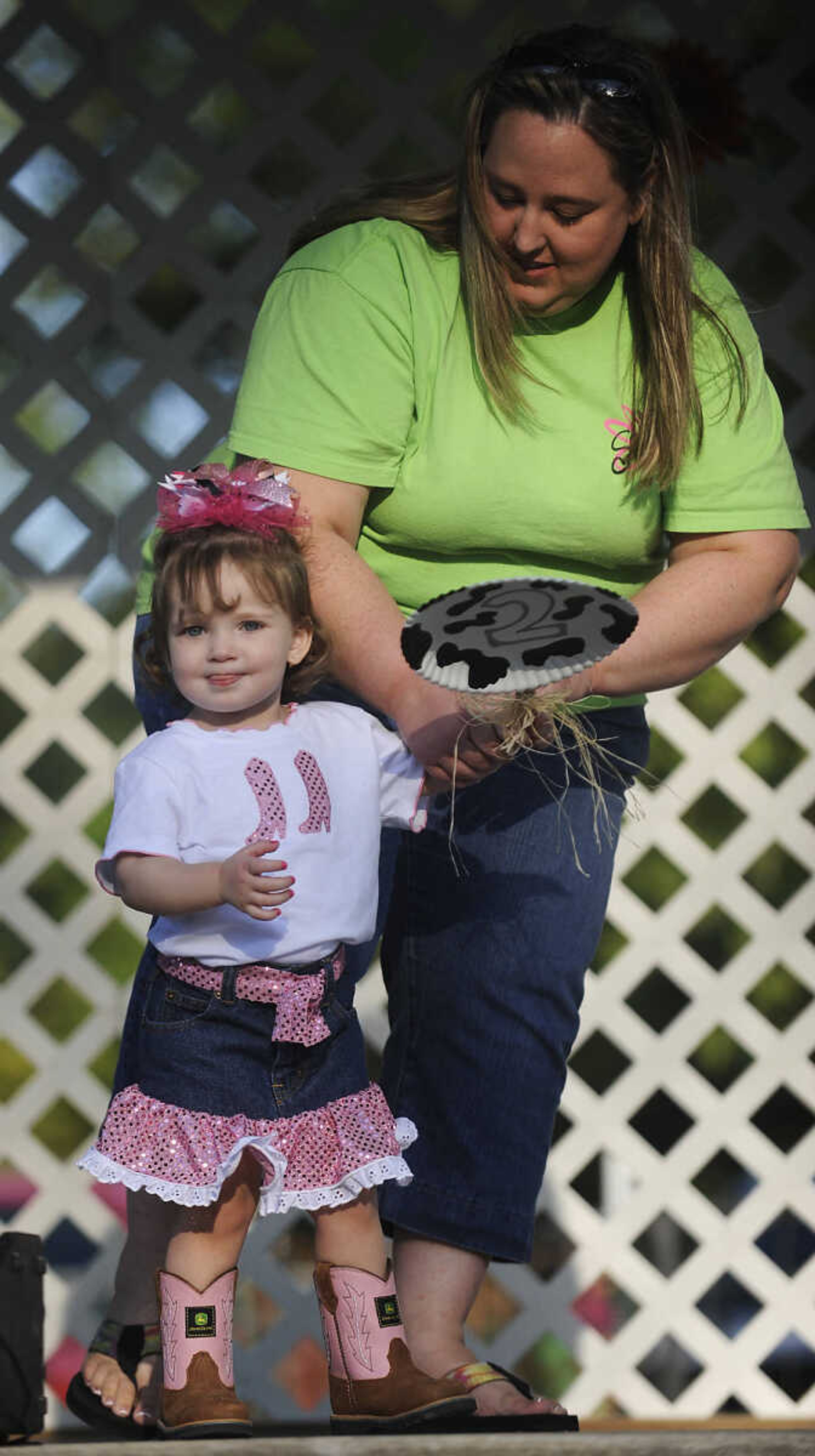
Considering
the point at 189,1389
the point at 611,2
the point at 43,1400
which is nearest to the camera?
the point at 189,1389

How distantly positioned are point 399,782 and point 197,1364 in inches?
21.3

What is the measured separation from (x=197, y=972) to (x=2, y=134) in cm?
230

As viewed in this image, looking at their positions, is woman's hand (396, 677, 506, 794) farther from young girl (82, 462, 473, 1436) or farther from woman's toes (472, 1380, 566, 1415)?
woman's toes (472, 1380, 566, 1415)

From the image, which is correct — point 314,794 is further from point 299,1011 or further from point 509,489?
point 509,489

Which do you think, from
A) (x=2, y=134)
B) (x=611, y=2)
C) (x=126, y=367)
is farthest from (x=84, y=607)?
(x=611, y=2)

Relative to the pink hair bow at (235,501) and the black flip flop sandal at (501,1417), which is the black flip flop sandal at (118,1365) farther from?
the pink hair bow at (235,501)

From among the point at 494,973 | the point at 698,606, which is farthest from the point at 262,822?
the point at 698,606

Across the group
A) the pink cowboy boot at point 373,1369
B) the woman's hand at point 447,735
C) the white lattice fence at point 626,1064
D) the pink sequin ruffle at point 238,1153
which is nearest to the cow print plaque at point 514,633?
the woman's hand at point 447,735

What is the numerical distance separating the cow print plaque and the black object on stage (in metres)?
0.69

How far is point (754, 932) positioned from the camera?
3.71 meters

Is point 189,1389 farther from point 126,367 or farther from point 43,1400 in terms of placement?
point 126,367

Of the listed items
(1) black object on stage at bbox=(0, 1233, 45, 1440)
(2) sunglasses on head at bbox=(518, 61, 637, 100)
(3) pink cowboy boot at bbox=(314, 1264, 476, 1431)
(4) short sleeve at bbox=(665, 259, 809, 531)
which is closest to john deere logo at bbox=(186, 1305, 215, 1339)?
(3) pink cowboy boot at bbox=(314, 1264, 476, 1431)

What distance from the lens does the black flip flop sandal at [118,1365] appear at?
1.94 metres

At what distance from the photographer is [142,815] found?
1.71 meters
